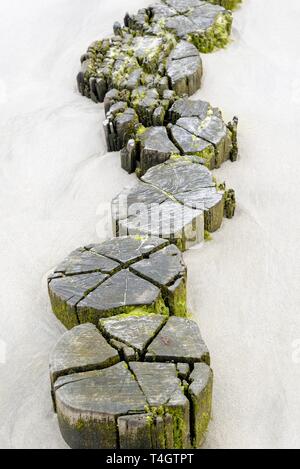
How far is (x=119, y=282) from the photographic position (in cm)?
372

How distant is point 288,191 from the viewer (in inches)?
205

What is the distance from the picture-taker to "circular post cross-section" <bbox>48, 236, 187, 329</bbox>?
3.59 m

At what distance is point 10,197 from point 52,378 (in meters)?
2.75

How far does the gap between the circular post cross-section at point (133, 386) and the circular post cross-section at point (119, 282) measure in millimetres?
210

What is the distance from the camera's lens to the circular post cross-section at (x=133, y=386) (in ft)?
9.43

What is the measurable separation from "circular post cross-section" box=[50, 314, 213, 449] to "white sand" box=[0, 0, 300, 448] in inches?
12.3

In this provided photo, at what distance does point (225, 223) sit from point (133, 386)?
2169mm

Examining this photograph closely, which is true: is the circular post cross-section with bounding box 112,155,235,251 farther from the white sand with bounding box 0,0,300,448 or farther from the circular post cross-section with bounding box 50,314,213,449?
the circular post cross-section with bounding box 50,314,213,449

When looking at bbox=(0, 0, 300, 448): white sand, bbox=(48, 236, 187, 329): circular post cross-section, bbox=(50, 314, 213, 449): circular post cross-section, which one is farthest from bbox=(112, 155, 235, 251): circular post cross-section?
bbox=(50, 314, 213, 449): circular post cross-section

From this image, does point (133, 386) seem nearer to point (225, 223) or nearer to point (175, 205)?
point (175, 205)

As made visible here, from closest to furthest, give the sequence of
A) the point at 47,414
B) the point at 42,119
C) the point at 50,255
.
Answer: the point at 47,414
the point at 50,255
the point at 42,119

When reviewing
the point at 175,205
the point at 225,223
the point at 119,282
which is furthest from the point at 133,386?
the point at 225,223

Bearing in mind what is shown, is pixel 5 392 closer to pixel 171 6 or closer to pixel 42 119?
pixel 42 119
